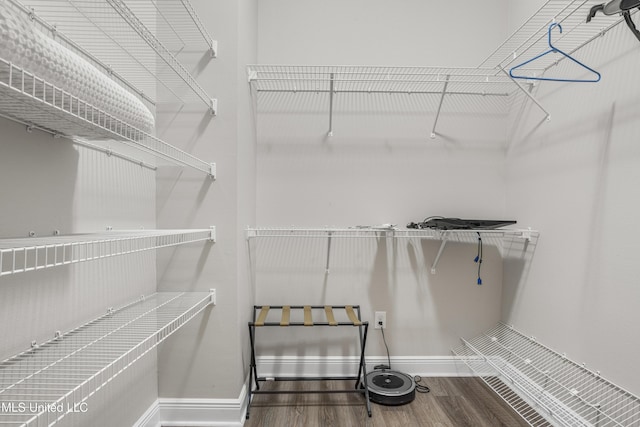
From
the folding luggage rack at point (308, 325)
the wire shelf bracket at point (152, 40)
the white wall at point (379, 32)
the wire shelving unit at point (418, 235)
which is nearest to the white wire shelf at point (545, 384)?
the wire shelving unit at point (418, 235)

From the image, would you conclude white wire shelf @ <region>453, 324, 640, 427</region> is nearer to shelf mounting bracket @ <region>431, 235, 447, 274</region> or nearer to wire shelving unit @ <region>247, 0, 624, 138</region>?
shelf mounting bracket @ <region>431, 235, 447, 274</region>

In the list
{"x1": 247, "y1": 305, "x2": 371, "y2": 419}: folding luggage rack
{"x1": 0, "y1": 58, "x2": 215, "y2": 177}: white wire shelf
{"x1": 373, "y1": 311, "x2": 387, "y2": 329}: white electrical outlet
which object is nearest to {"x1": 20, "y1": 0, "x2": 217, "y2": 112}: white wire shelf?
{"x1": 0, "y1": 58, "x2": 215, "y2": 177}: white wire shelf

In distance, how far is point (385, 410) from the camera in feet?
5.78

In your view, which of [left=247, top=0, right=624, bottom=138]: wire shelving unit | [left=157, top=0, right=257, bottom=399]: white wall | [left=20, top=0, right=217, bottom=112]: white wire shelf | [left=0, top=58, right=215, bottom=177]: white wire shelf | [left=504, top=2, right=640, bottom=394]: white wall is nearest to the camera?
[left=0, top=58, right=215, bottom=177]: white wire shelf

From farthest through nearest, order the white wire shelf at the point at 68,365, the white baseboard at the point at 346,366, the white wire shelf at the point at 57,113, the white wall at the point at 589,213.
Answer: the white baseboard at the point at 346,366 < the white wall at the point at 589,213 < the white wire shelf at the point at 68,365 < the white wire shelf at the point at 57,113

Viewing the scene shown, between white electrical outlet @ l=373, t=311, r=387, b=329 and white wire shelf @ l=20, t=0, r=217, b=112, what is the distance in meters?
1.59

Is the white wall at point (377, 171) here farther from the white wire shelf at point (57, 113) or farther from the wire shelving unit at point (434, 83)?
the white wire shelf at point (57, 113)

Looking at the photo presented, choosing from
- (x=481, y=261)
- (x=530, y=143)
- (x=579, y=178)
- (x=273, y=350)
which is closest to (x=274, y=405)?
(x=273, y=350)

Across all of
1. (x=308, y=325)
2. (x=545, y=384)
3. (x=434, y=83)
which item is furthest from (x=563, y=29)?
(x=308, y=325)

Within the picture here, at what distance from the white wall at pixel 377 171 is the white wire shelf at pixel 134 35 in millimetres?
600

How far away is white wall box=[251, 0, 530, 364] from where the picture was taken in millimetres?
2094

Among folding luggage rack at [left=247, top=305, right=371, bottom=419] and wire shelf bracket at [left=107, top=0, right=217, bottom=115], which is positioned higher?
wire shelf bracket at [left=107, top=0, right=217, bottom=115]

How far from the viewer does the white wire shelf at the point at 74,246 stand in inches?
24.9

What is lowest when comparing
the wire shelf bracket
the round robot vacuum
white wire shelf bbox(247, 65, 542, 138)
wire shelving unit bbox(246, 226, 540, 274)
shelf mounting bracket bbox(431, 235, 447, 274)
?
the round robot vacuum
